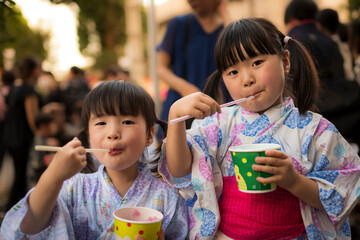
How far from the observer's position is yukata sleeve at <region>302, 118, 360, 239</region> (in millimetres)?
1511

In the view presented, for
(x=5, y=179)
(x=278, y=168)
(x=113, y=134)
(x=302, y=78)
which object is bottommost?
(x=5, y=179)

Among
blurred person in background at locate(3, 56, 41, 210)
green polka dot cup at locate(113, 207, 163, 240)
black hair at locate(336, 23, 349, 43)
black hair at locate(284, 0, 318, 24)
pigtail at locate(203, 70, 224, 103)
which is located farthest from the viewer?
blurred person in background at locate(3, 56, 41, 210)

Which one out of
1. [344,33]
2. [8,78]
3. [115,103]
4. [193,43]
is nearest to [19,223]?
[115,103]

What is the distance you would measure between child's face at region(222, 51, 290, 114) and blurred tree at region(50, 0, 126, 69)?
1695 centimetres

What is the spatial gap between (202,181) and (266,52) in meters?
0.56

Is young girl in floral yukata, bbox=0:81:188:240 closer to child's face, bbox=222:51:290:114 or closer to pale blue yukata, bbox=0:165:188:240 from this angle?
pale blue yukata, bbox=0:165:188:240

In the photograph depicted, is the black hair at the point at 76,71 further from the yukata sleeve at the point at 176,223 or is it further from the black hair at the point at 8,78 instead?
the yukata sleeve at the point at 176,223

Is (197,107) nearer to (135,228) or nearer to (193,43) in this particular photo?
(135,228)

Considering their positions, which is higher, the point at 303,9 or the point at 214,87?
the point at 303,9

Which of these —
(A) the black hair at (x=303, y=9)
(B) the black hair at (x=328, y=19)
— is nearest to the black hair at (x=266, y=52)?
(A) the black hair at (x=303, y=9)

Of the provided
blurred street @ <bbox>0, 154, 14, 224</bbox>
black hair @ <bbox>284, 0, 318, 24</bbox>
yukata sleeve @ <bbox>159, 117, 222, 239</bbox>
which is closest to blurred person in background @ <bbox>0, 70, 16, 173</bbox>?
blurred street @ <bbox>0, 154, 14, 224</bbox>

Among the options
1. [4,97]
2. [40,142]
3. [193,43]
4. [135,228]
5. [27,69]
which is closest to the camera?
[135,228]

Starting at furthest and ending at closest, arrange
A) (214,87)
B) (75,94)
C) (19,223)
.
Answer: (75,94) → (214,87) → (19,223)

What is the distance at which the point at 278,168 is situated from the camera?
1354mm
